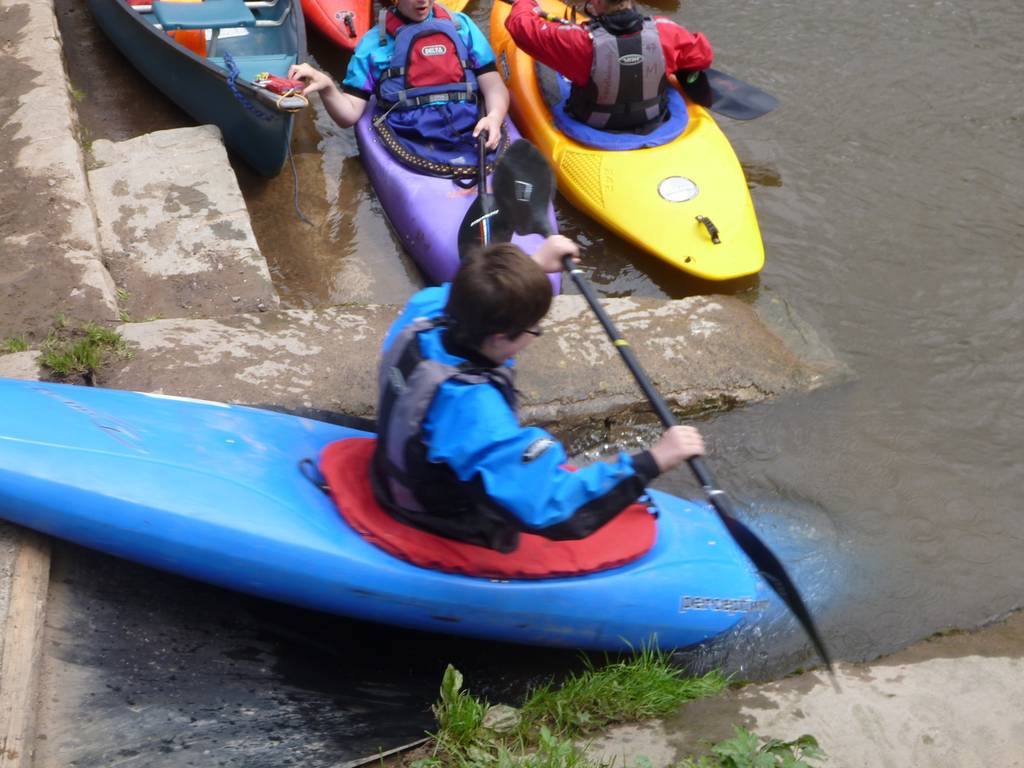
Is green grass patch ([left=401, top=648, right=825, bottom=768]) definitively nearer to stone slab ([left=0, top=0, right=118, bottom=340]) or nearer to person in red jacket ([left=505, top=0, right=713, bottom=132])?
stone slab ([left=0, top=0, right=118, bottom=340])

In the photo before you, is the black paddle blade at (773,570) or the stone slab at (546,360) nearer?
the black paddle blade at (773,570)

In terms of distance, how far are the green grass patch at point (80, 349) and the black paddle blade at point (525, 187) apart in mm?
1302

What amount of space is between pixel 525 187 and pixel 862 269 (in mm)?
1784

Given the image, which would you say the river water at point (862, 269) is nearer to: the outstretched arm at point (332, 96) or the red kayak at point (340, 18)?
the red kayak at point (340, 18)

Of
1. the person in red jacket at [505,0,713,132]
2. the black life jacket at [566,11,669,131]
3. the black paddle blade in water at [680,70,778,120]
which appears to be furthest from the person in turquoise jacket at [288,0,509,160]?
the black paddle blade in water at [680,70,778,120]

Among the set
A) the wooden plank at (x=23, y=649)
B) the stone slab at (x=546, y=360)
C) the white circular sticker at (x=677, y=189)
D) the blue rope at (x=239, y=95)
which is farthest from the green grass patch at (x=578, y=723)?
the blue rope at (x=239, y=95)

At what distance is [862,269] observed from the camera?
4.32 metres

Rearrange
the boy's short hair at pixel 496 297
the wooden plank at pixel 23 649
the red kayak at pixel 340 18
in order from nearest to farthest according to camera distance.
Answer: the wooden plank at pixel 23 649 < the boy's short hair at pixel 496 297 < the red kayak at pixel 340 18

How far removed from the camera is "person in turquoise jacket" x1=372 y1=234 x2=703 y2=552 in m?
2.04

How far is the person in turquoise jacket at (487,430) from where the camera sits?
2.04 meters

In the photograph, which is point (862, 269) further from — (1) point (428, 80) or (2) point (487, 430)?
(2) point (487, 430)

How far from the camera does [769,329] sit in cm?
386

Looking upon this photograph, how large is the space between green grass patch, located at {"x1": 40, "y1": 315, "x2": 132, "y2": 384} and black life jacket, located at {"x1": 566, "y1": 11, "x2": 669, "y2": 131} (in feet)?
7.61

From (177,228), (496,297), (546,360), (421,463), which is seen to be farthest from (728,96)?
(421,463)
